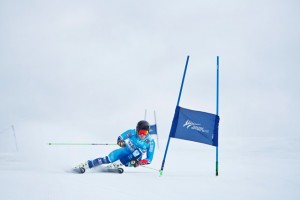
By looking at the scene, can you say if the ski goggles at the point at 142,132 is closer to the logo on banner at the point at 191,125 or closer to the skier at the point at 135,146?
the skier at the point at 135,146

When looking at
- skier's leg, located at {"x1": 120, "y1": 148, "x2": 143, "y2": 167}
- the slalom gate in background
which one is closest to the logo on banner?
the slalom gate in background

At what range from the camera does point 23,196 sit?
12.8ft

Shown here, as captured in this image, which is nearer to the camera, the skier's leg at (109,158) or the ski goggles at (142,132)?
the skier's leg at (109,158)

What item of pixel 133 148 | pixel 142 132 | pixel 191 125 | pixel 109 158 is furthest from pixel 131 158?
pixel 191 125

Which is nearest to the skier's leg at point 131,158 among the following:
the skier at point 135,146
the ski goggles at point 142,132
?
the skier at point 135,146

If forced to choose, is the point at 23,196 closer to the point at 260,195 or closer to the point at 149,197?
the point at 149,197

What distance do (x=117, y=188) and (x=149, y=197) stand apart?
732 millimetres

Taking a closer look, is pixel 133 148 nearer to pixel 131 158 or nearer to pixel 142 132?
pixel 131 158

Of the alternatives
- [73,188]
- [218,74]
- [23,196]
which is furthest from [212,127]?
[23,196]

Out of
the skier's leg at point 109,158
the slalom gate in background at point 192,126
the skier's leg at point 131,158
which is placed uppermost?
the slalom gate in background at point 192,126

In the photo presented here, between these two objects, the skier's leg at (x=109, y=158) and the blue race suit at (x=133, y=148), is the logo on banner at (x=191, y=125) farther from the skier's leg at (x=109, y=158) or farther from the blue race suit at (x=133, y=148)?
the skier's leg at (x=109, y=158)

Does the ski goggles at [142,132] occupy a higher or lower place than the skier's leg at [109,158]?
higher

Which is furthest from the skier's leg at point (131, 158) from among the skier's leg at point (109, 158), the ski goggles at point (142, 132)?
the ski goggles at point (142, 132)

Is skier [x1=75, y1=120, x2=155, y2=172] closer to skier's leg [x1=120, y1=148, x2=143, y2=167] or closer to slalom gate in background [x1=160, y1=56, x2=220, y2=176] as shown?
skier's leg [x1=120, y1=148, x2=143, y2=167]
